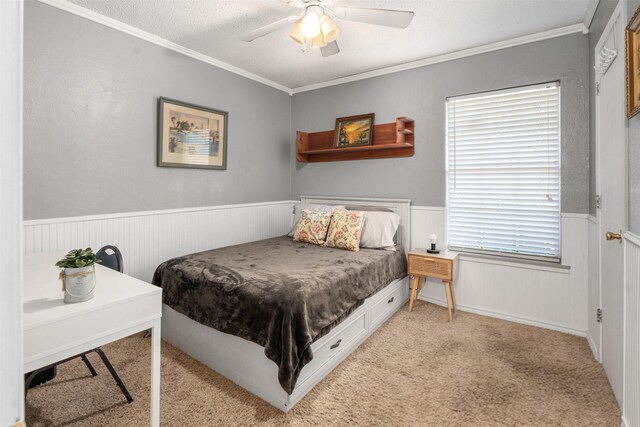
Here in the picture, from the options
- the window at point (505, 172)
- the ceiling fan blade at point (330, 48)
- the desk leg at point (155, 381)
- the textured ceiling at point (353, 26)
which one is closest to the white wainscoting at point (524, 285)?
the window at point (505, 172)

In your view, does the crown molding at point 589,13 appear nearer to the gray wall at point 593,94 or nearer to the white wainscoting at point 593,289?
the gray wall at point 593,94

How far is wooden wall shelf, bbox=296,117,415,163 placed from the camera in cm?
344

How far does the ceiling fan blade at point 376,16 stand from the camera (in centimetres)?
198

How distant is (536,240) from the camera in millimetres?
2906

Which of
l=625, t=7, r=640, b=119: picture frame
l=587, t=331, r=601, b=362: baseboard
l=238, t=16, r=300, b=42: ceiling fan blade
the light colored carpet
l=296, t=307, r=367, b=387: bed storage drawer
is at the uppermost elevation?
l=238, t=16, r=300, b=42: ceiling fan blade

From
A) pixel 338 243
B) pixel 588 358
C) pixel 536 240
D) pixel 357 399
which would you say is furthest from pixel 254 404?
pixel 536 240

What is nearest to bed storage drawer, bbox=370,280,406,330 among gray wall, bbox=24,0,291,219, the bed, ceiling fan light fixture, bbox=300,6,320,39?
the bed

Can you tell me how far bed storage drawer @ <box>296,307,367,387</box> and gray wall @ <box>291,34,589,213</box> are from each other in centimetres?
162

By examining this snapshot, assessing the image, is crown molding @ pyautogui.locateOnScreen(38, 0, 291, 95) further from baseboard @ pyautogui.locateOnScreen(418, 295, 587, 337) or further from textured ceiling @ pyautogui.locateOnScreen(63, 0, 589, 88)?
baseboard @ pyautogui.locateOnScreen(418, 295, 587, 337)

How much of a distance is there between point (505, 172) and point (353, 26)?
195cm

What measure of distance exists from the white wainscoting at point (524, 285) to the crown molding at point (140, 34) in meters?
2.59

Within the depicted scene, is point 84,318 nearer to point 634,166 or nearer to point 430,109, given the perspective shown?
point 634,166

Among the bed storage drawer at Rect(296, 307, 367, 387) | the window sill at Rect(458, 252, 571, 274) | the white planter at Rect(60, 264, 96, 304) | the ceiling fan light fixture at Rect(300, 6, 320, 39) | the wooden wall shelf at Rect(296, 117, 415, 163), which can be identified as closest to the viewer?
the white planter at Rect(60, 264, 96, 304)

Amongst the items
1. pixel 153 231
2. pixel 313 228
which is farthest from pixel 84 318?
pixel 313 228
